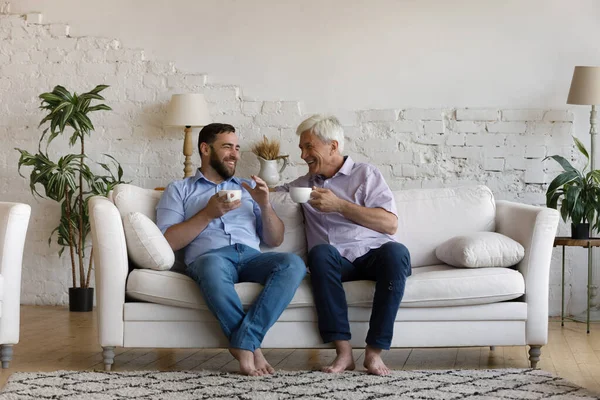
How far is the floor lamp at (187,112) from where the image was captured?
5.11 metres

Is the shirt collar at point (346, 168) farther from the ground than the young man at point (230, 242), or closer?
farther from the ground

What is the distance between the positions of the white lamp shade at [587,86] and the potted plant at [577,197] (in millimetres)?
353

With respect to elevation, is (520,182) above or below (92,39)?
below

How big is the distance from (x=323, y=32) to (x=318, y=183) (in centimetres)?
170

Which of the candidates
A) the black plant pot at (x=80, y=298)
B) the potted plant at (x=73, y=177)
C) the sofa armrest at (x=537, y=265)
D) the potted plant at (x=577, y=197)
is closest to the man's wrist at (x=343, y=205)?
the sofa armrest at (x=537, y=265)

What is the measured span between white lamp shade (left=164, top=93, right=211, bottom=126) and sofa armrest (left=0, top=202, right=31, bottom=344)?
67.1 inches

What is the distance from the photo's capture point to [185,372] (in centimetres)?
336

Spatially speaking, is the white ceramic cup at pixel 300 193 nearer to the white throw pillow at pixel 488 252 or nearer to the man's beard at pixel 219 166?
the man's beard at pixel 219 166

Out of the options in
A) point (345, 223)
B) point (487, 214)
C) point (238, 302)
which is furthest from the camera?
point (487, 214)

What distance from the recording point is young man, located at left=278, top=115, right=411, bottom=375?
3365mm

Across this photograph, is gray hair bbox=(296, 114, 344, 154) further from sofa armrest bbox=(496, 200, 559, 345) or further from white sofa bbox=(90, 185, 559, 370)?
sofa armrest bbox=(496, 200, 559, 345)

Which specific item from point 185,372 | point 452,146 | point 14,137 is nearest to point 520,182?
point 452,146

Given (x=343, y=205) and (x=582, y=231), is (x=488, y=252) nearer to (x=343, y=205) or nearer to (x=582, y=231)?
(x=343, y=205)

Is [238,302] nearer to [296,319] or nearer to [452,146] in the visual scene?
[296,319]
